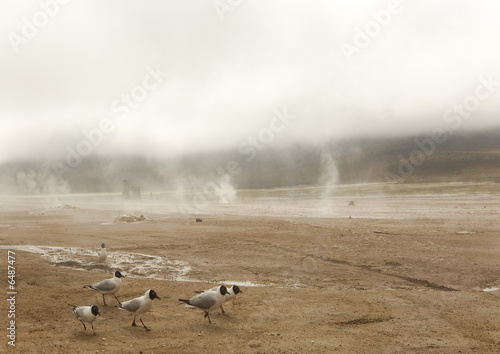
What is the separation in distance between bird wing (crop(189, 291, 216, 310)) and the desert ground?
0.41m

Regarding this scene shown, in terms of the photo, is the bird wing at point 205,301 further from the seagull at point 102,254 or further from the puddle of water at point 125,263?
the seagull at point 102,254

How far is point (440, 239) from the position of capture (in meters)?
20.5

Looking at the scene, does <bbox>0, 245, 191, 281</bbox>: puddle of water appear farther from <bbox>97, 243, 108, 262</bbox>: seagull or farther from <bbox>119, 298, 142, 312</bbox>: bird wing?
<bbox>119, 298, 142, 312</bbox>: bird wing

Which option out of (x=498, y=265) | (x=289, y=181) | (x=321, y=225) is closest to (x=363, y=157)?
(x=289, y=181)

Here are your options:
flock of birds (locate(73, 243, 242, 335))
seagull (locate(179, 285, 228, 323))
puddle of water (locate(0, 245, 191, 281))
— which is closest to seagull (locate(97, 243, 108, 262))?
puddle of water (locate(0, 245, 191, 281))

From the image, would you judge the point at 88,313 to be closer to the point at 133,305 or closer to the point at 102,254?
the point at 133,305

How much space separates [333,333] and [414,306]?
2.97 meters

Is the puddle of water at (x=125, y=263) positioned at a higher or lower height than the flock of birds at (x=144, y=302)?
lower

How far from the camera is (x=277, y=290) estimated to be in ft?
39.0

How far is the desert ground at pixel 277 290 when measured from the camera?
803 cm

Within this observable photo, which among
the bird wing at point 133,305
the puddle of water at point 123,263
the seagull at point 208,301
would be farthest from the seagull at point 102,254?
the seagull at point 208,301

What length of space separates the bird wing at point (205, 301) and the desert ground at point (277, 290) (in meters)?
0.41

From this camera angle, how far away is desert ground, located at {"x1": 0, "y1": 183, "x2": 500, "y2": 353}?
803cm

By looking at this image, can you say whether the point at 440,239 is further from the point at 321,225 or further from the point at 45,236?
the point at 45,236
